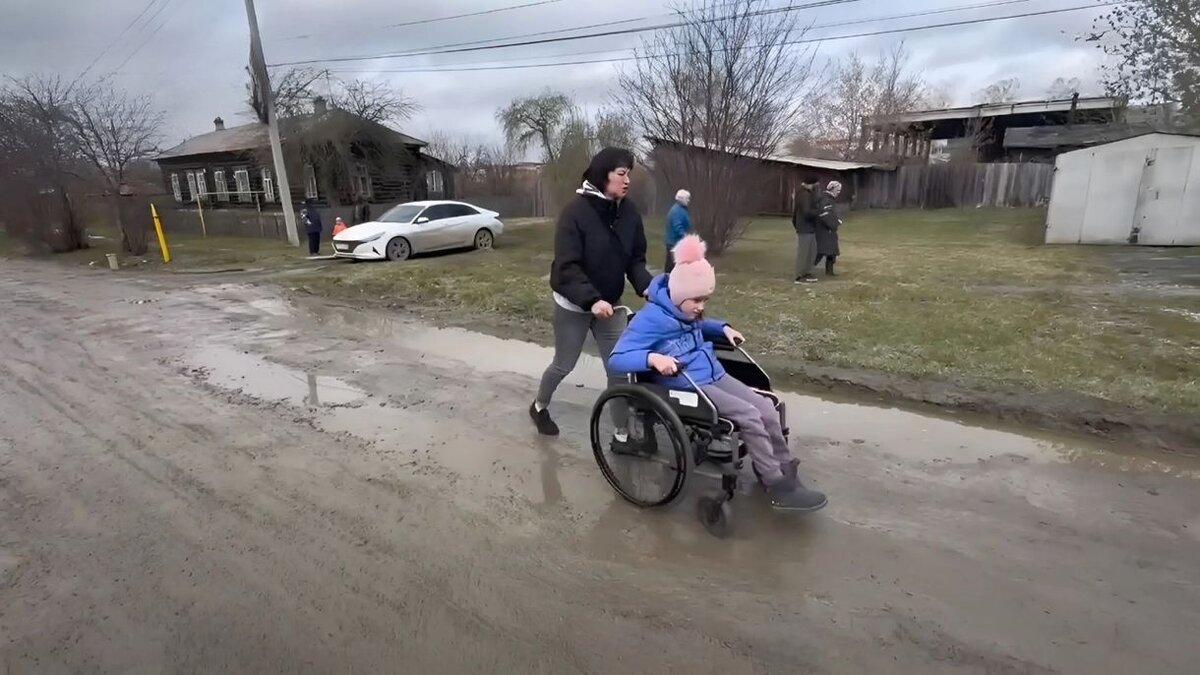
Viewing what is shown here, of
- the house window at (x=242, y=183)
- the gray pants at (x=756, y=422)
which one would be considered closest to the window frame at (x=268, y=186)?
the house window at (x=242, y=183)

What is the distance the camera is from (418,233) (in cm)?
1484

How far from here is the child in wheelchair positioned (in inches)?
118

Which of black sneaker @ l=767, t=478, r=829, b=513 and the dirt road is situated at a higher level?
black sneaker @ l=767, t=478, r=829, b=513

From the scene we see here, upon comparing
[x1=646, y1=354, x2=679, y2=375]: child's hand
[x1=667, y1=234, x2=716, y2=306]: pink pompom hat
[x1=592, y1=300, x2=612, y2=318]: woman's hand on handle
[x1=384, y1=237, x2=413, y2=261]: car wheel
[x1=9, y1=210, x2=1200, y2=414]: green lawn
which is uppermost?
[x1=667, y1=234, x2=716, y2=306]: pink pompom hat

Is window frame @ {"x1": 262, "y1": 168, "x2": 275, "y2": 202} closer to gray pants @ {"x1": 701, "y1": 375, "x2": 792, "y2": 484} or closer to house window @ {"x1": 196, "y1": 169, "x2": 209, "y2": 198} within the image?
house window @ {"x1": 196, "y1": 169, "x2": 209, "y2": 198}

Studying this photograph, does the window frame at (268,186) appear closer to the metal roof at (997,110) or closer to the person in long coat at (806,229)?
the person in long coat at (806,229)

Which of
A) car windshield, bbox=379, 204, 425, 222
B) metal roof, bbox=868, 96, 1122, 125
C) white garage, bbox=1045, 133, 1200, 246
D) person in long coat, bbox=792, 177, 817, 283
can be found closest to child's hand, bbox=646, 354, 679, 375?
person in long coat, bbox=792, 177, 817, 283

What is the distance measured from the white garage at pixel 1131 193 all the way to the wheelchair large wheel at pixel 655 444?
50.1 ft

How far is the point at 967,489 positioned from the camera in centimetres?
345

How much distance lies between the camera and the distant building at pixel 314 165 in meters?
23.6

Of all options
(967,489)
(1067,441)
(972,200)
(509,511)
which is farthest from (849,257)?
(972,200)

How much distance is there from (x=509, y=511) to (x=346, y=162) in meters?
24.1

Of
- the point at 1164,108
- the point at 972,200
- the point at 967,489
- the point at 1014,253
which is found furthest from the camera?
the point at 972,200

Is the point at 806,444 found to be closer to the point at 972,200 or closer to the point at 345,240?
the point at 345,240
